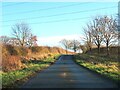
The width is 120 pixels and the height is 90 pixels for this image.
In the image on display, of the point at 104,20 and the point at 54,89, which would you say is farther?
the point at 104,20

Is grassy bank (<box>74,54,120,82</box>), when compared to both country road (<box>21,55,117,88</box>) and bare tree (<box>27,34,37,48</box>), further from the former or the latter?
bare tree (<box>27,34,37,48</box>)

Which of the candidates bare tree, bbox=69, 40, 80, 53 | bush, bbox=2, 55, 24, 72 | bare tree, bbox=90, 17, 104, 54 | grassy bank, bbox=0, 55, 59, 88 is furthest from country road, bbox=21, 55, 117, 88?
bare tree, bbox=69, 40, 80, 53

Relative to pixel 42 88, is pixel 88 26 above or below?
above

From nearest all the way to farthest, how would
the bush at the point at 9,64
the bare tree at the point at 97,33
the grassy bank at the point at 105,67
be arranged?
the grassy bank at the point at 105,67 → the bush at the point at 9,64 → the bare tree at the point at 97,33

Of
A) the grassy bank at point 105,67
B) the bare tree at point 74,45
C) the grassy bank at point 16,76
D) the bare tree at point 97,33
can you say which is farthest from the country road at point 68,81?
the bare tree at point 74,45

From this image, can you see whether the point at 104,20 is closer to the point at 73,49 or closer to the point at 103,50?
the point at 103,50

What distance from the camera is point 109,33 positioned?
262 ft

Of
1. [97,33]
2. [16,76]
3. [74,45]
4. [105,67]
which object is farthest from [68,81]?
[74,45]

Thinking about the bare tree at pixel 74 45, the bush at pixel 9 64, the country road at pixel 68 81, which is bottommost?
the country road at pixel 68 81

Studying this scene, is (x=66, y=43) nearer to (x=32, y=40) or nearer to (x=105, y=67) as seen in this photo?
(x=32, y=40)

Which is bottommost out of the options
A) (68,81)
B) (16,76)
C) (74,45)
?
(68,81)

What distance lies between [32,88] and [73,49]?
147 m

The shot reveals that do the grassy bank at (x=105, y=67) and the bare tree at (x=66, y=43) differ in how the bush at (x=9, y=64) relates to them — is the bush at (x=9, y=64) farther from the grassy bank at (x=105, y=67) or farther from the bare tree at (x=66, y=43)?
the bare tree at (x=66, y=43)

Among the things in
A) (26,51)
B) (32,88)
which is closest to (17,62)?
(32,88)
